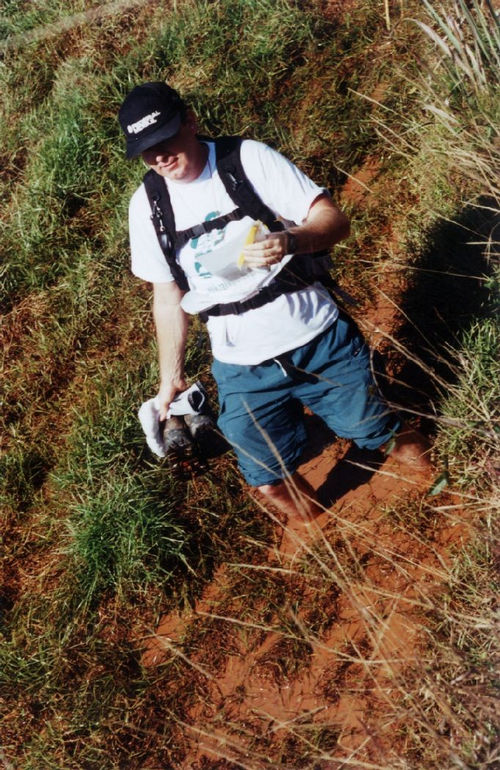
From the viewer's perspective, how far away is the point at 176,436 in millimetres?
4004

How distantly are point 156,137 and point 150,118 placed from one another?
0.25 feet

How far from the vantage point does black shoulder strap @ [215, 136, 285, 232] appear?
10.0 feet

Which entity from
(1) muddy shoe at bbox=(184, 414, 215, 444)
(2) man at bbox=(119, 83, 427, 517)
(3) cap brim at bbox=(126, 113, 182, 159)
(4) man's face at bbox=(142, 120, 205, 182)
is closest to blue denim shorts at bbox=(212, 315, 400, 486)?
(2) man at bbox=(119, 83, 427, 517)

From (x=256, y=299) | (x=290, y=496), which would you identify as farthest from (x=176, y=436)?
(x=256, y=299)

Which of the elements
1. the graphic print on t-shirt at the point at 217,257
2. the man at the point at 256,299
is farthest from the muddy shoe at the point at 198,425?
the graphic print on t-shirt at the point at 217,257

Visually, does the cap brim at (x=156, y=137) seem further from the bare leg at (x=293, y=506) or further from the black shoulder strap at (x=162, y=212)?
the bare leg at (x=293, y=506)

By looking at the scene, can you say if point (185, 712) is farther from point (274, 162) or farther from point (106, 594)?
point (274, 162)

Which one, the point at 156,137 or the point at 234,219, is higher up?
the point at 156,137

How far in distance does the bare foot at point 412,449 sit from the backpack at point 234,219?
33.2 inches

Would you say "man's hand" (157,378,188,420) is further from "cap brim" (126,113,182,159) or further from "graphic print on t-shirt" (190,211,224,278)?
"cap brim" (126,113,182,159)

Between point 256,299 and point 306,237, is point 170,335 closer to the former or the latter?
point 256,299

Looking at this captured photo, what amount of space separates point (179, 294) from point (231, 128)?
2.52 meters

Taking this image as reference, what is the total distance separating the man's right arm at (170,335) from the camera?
3404 mm

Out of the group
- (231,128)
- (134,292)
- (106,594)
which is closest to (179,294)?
(106,594)
